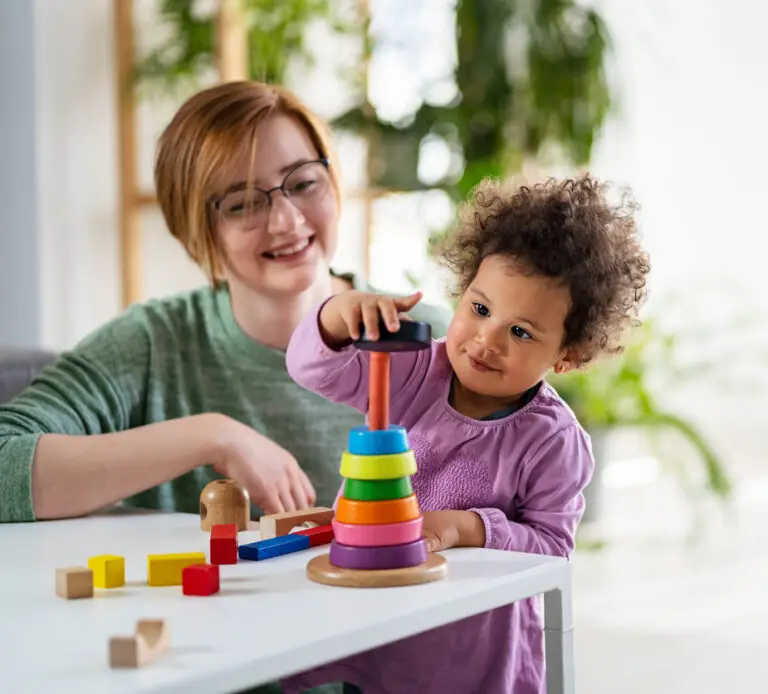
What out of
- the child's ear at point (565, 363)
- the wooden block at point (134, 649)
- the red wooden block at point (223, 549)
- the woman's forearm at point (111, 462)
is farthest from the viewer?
the woman's forearm at point (111, 462)

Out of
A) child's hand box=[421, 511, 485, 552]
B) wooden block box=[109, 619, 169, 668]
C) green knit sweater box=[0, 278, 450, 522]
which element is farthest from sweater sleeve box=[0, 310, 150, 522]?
wooden block box=[109, 619, 169, 668]

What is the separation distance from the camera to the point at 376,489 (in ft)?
3.01

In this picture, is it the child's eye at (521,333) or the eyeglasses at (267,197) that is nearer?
the child's eye at (521,333)

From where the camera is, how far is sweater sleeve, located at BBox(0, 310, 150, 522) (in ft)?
4.38

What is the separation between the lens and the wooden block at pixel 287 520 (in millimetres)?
1112

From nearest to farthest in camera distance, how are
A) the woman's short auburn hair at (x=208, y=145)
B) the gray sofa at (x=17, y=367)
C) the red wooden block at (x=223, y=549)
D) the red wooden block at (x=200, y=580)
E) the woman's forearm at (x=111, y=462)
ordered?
the red wooden block at (x=200, y=580) → the red wooden block at (x=223, y=549) → the woman's forearm at (x=111, y=462) → the woman's short auburn hair at (x=208, y=145) → the gray sofa at (x=17, y=367)

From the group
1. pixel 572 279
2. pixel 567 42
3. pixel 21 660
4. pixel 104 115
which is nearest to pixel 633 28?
pixel 567 42

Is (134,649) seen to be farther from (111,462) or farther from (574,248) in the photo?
(111,462)

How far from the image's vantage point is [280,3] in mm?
4223

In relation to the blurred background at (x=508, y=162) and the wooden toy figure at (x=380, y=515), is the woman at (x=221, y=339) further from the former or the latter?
the blurred background at (x=508, y=162)

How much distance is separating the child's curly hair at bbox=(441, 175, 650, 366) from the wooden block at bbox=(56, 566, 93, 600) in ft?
1.58

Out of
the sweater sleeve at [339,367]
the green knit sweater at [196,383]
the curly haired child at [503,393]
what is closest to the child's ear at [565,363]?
the curly haired child at [503,393]

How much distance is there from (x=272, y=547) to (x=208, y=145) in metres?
0.73

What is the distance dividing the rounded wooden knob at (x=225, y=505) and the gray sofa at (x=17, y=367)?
0.83 metres
